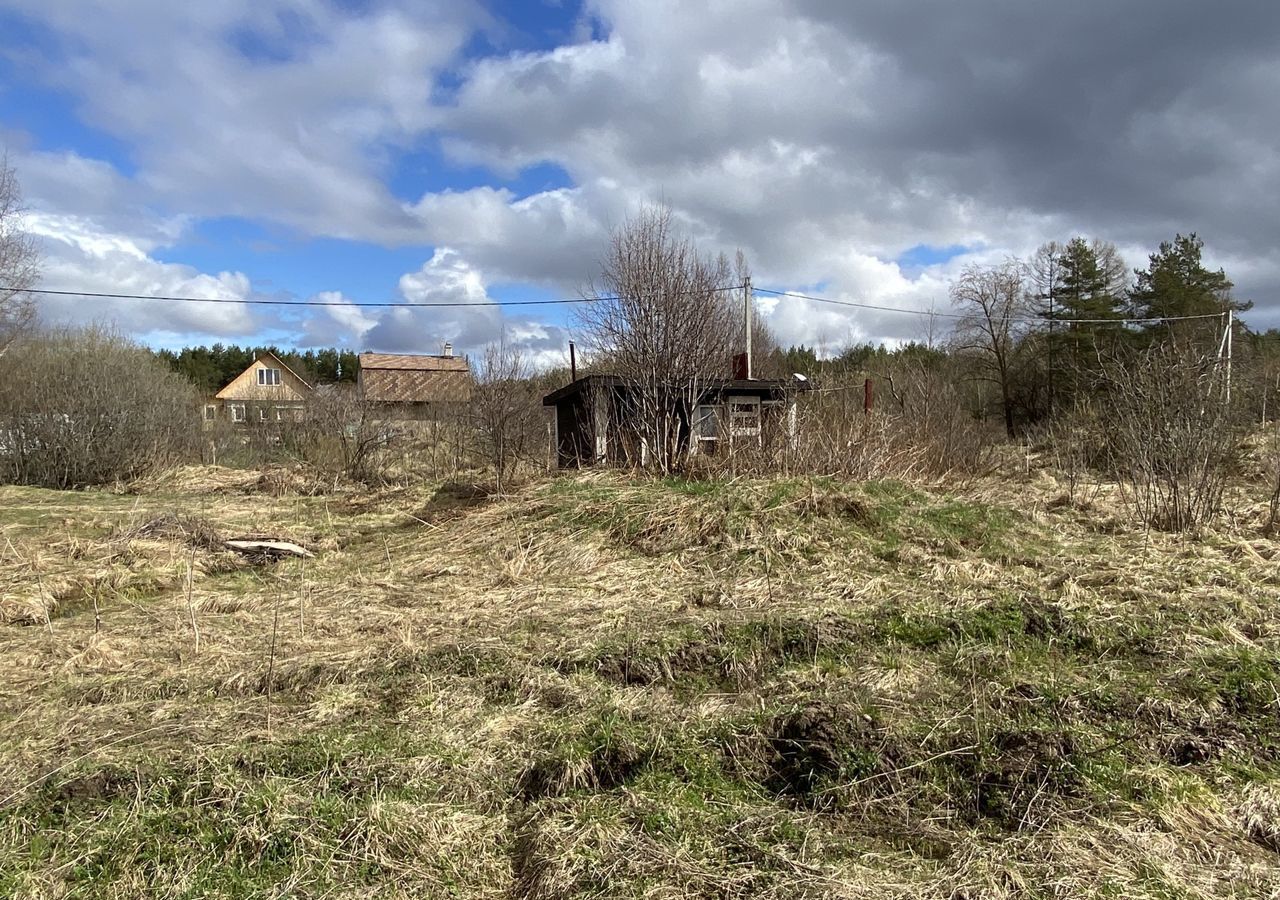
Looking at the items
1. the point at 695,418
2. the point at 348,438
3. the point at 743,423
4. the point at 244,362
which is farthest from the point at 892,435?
the point at 244,362

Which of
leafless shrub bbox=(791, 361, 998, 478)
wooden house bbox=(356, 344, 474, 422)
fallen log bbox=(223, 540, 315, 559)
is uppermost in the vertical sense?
wooden house bbox=(356, 344, 474, 422)

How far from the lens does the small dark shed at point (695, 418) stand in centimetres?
1047

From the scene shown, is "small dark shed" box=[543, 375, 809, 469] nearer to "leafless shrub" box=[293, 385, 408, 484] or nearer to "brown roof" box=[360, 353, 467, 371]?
"leafless shrub" box=[293, 385, 408, 484]

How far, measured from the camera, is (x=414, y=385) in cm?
3120

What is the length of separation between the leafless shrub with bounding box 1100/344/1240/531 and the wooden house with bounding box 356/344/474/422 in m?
12.7

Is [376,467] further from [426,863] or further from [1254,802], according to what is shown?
[1254,802]

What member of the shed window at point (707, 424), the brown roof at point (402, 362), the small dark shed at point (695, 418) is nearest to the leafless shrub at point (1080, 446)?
the small dark shed at point (695, 418)

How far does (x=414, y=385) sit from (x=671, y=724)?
96.3 ft

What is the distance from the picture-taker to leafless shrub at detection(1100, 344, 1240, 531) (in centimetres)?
791

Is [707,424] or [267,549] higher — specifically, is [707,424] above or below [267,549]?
above

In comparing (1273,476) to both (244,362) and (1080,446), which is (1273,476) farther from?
(244,362)

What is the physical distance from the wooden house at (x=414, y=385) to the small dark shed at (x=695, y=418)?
5.55 meters

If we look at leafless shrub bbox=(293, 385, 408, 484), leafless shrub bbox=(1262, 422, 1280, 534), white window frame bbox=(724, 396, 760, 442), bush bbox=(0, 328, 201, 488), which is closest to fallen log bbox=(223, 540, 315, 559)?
white window frame bbox=(724, 396, 760, 442)

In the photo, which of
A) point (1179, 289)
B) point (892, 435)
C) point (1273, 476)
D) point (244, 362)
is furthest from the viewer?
point (244, 362)
